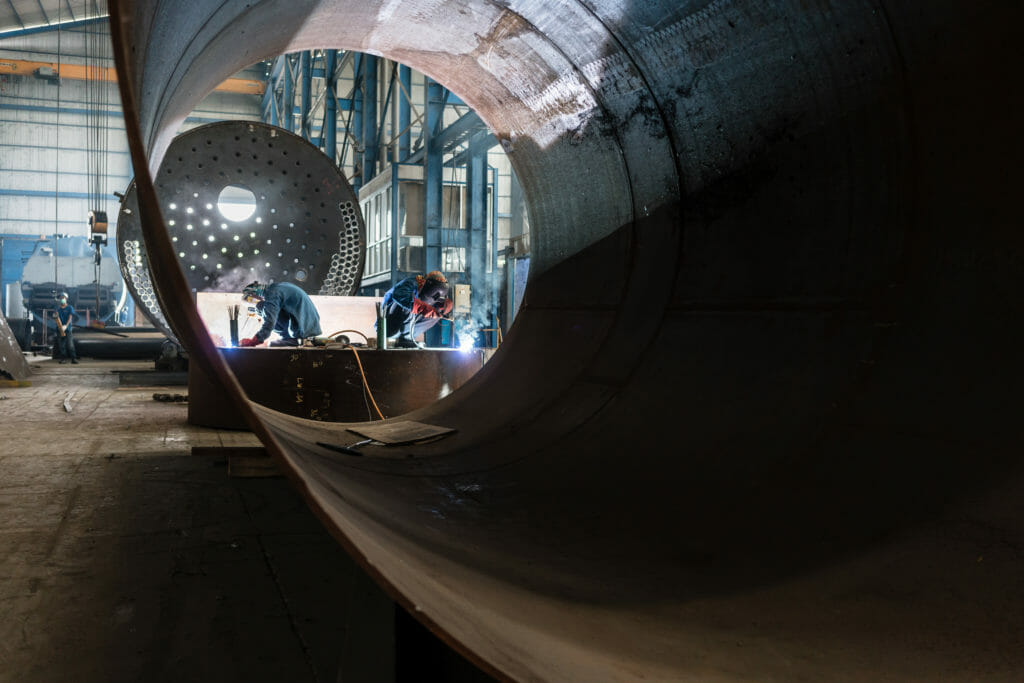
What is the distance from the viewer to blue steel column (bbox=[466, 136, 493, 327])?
1019cm

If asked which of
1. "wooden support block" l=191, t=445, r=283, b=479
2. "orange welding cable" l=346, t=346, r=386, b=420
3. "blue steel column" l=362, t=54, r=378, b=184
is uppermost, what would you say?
"blue steel column" l=362, t=54, r=378, b=184

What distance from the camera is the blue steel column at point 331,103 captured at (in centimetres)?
1400

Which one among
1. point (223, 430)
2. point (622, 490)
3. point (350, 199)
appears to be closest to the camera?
point (622, 490)

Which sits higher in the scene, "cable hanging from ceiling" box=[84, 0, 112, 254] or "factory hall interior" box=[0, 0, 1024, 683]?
"cable hanging from ceiling" box=[84, 0, 112, 254]

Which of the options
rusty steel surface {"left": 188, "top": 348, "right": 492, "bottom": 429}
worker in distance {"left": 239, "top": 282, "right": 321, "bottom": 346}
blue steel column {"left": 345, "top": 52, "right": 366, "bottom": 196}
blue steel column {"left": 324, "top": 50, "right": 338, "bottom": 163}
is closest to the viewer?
rusty steel surface {"left": 188, "top": 348, "right": 492, "bottom": 429}

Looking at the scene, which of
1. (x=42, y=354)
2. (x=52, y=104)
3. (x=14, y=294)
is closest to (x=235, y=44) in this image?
(x=42, y=354)

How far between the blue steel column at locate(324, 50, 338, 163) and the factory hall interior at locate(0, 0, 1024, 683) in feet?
37.0

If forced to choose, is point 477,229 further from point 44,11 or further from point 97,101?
point 97,101

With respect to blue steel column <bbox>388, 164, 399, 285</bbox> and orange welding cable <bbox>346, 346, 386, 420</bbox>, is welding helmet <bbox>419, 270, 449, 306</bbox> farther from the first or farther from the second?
blue steel column <bbox>388, 164, 399, 285</bbox>

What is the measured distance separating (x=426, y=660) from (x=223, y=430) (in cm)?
379

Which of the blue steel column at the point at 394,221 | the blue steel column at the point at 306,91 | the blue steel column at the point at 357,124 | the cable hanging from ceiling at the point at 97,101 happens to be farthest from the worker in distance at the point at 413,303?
the cable hanging from ceiling at the point at 97,101

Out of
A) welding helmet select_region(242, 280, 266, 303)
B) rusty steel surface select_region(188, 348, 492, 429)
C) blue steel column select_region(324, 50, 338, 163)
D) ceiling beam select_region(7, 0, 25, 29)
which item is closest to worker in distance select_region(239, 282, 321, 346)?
welding helmet select_region(242, 280, 266, 303)

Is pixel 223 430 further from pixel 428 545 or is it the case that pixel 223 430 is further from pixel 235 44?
pixel 428 545

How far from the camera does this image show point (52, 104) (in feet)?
79.0
